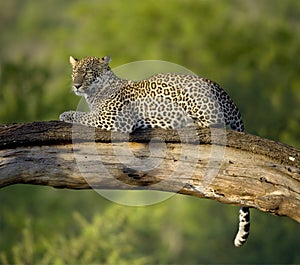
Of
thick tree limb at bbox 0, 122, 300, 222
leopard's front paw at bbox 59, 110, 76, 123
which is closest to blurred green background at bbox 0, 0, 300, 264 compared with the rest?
leopard's front paw at bbox 59, 110, 76, 123

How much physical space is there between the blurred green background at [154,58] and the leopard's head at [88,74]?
1.72ft

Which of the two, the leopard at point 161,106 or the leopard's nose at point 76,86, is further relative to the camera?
the leopard's nose at point 76,86

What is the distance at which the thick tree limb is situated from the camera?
37.0 ft

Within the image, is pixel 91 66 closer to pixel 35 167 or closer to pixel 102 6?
pixel 35 167

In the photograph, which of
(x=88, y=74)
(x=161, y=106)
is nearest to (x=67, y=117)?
(x=88, y=74)

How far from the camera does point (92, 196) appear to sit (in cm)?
3997

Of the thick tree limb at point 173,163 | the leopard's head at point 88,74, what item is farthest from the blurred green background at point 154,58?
the thick tree limb at point 173,163

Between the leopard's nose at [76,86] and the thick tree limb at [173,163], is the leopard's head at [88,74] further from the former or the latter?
the thick tree limb at [173,163]

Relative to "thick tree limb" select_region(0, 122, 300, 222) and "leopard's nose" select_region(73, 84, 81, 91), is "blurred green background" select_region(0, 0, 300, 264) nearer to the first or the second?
"leopard's nose" select_region(73, 84, 81, 91)

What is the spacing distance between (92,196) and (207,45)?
50.7ft

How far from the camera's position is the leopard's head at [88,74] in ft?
40.7

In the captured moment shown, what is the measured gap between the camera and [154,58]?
48.0 m

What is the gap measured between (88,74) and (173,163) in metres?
1.69

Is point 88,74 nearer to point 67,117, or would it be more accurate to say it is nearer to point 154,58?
point 67,117
